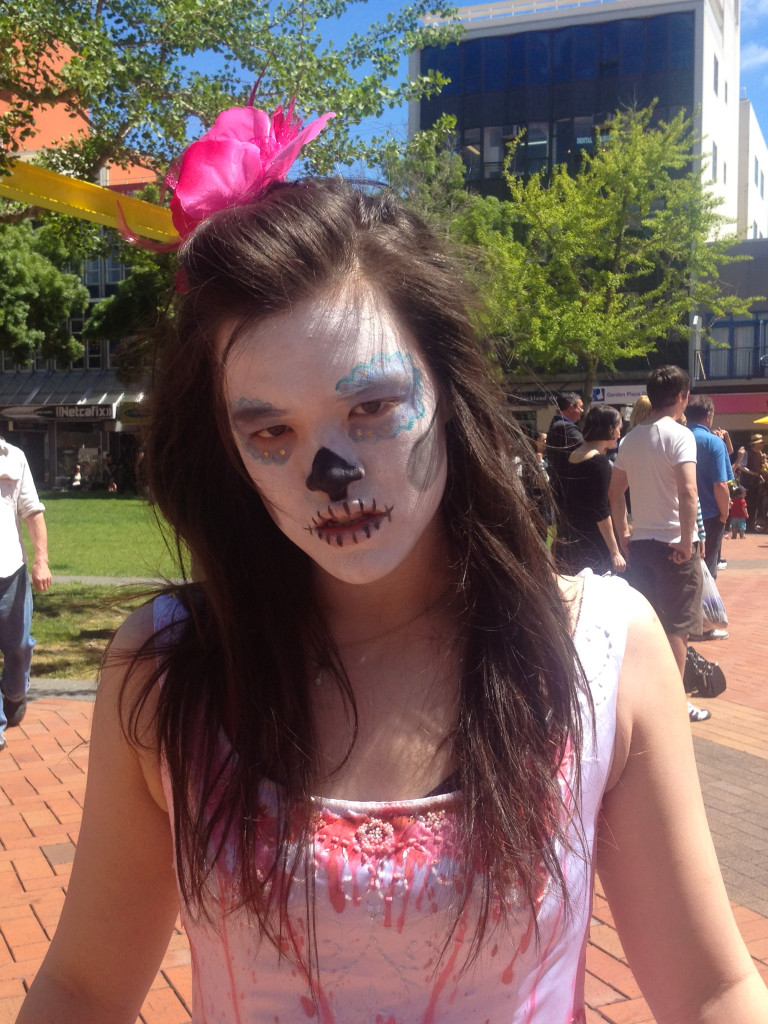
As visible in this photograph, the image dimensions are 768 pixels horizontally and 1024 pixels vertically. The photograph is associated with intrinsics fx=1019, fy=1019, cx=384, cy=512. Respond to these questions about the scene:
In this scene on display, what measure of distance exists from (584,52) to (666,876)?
36046 millimetres

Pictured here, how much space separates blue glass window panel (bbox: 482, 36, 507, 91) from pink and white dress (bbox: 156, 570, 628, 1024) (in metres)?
35.9

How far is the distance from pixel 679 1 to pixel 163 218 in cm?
3211

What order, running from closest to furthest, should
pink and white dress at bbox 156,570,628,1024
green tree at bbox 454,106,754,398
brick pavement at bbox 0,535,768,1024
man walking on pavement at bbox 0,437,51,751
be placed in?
pink and white dress at bbox 156,570,628,1024 → brick pavement at bbox 0,535,768,1024 → man walking on pavement at bbox 0,437,51,751 → green tree at bbox 454,106,754,398

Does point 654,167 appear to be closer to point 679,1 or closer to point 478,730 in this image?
point 679,1

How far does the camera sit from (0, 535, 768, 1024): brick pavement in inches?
114

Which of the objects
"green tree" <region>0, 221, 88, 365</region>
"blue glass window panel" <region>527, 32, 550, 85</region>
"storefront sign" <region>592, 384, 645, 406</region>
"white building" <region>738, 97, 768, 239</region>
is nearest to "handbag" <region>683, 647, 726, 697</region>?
"storefront sign" <region>592, 384, 645, 406</region>

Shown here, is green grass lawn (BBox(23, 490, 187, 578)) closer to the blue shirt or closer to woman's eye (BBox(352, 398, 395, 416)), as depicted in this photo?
the blue shirt

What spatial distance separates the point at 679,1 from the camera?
104ft

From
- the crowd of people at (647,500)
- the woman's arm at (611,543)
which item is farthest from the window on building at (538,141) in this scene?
the woman's arm at (611,543)

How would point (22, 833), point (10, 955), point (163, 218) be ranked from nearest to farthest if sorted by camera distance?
point (10, 955)
point (22, 833)
point (163, 218)

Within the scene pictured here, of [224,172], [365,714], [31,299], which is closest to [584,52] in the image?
[31,299]

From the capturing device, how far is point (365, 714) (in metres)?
1.24

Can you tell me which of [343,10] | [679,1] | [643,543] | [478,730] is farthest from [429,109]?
[478,730]

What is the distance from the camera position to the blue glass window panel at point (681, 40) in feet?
104
